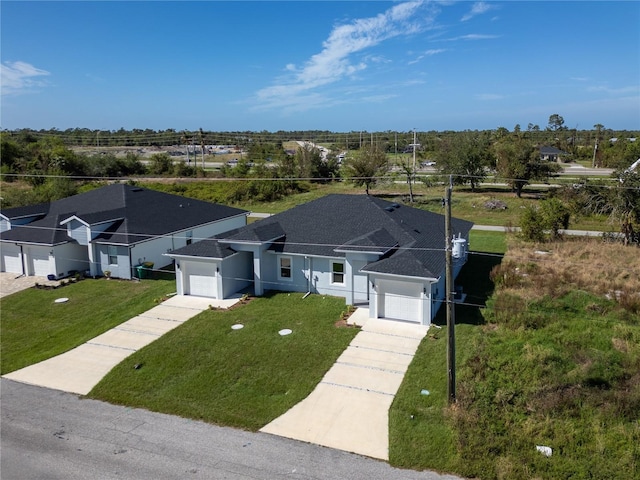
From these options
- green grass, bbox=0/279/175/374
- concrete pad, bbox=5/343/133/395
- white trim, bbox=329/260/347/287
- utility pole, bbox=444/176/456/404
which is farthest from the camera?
white trim, bbox=329/260/347/287

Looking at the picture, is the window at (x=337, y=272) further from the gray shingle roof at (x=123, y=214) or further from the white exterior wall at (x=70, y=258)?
the white exterior wall at (x=70, y=258)

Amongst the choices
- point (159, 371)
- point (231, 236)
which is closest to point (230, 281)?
point (231, 236)

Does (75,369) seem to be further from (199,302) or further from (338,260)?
(338,260)

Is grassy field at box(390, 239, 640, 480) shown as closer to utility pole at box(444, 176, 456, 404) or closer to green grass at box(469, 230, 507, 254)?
utility pole at box(444, 176, 456, 404)

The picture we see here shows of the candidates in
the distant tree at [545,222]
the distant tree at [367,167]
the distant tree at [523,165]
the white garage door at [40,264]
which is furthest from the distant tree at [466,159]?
the white garage door at [40,264]

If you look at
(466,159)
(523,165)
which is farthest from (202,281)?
(523,165)

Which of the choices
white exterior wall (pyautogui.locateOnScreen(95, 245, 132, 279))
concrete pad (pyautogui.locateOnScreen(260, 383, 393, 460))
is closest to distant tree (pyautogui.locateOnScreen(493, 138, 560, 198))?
white exterior wall (pyautogui.locateOnScreen(95, 245, 132, 279))
